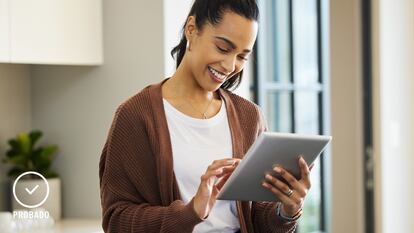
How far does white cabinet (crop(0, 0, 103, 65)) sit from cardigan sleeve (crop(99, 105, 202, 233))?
3.20ft

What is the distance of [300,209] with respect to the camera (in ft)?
5.90

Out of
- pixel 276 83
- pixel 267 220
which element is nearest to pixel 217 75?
pixel 267 220

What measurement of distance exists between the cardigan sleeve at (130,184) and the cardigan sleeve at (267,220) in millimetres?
240

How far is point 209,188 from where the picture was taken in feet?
5.30

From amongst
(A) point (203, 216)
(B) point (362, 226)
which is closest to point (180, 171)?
(A) point (203, 216)

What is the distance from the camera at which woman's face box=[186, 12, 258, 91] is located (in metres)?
1.73

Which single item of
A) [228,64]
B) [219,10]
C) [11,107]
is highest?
[219,10]

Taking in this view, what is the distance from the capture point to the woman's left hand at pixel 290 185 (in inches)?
67.1

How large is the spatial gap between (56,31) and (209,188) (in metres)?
1.35

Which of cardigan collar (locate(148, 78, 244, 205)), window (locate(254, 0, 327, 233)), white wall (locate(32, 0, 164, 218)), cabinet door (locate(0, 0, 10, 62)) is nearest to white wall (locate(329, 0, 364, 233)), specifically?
window (locate(254, 0, 327, 233))

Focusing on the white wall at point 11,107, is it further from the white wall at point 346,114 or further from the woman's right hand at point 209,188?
the white wall at point 346,114

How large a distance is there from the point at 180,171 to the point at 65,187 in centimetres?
142

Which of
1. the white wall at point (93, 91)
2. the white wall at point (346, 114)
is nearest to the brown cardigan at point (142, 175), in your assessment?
the white wall at point (93, 91)

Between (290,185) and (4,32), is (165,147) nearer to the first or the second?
(290,185)
